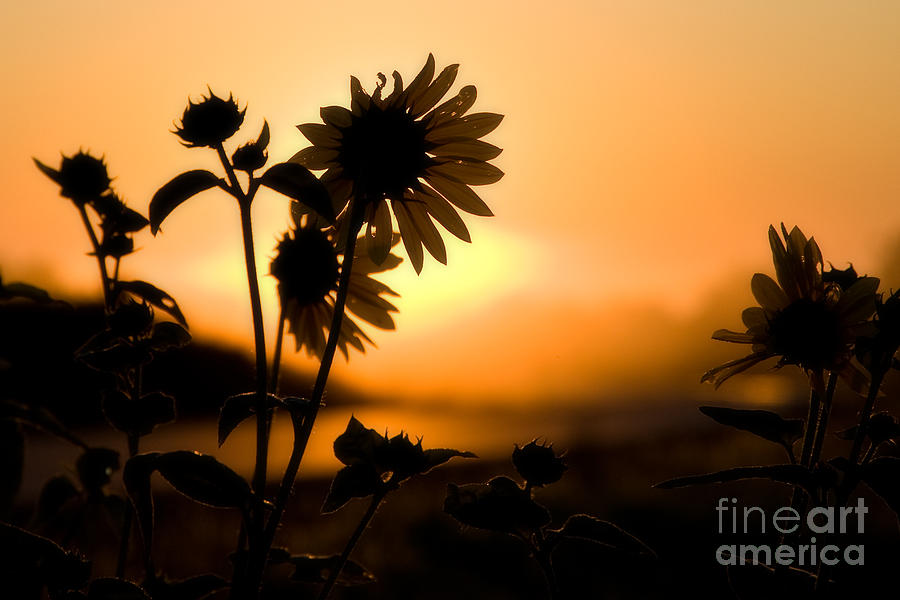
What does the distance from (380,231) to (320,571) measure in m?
0.43

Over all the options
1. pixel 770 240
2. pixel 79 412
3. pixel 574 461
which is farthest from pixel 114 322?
pixel 79 412

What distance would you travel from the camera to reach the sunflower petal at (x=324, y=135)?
1170mm

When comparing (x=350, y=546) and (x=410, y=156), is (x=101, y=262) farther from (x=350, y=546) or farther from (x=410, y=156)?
(x=350, y=546)

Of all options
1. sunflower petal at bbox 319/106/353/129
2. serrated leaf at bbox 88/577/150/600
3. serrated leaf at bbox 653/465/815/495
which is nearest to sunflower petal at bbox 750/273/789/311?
serrated leaf at bbox 653/465/815/495

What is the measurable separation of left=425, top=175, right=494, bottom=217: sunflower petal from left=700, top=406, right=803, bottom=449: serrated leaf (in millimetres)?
415

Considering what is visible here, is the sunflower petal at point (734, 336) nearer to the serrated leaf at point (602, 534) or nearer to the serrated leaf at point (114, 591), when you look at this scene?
the serrated leaf at point (602, 534)

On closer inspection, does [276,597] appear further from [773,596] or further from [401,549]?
[773,596]

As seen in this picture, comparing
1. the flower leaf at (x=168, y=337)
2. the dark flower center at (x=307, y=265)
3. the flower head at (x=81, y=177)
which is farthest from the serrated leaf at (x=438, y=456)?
the flower head at (x=81, y=177)

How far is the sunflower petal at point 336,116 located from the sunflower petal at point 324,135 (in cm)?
2

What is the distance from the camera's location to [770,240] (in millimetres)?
1129

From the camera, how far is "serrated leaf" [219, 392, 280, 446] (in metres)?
0.93

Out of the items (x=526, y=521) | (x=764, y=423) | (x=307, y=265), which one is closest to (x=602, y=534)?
(x=526, y=521)

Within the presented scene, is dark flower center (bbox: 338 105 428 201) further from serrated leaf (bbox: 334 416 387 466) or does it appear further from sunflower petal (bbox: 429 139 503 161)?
serrated leaf (bbox: 334 416 387 466)

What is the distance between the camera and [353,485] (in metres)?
0.93
